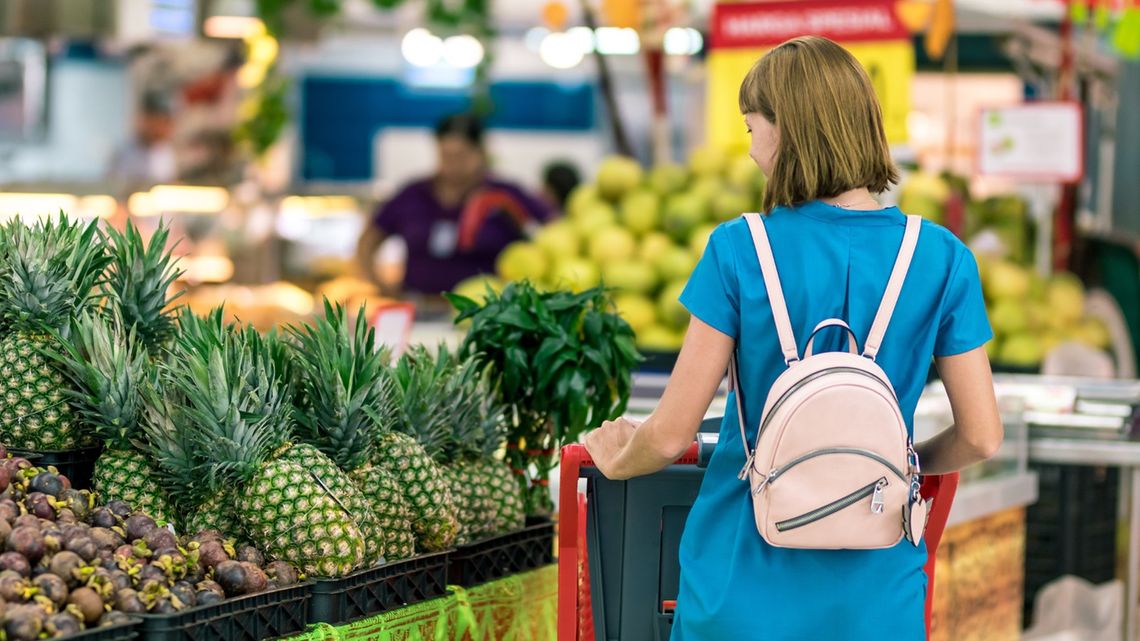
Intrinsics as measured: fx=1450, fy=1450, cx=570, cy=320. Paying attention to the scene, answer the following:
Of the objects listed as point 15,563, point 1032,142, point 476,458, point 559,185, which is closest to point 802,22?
point 1032,142

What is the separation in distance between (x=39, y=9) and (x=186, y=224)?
181 centimetres

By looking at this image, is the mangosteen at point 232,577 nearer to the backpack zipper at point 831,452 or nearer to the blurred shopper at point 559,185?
the backpack zipper at point 831,452

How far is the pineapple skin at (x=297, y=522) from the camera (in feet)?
8.86

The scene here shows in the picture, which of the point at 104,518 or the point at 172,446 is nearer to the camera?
the point at 104,518

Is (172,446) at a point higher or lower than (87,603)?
higher

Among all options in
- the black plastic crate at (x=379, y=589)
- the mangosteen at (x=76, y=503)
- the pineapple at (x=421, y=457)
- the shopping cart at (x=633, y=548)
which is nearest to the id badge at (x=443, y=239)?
the pineapple at (x=421, y=457)

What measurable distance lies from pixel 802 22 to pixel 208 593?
4.22 metres

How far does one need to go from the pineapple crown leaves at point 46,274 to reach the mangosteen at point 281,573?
698 millimetres

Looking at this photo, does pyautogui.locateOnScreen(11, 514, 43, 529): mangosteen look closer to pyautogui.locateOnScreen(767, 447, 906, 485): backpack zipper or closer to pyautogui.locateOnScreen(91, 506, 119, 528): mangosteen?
pyautogui.locateOnScreen(91, 506, 119, 528): mangosteen

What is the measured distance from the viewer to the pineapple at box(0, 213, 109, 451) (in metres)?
2.87

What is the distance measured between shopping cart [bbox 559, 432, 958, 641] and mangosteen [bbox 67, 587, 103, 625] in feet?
2.83

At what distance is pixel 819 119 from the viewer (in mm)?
2379

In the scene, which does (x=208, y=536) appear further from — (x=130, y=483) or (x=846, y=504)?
(x=846, y=504)

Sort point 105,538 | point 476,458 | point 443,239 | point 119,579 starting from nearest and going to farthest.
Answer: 1. point 119,579
2. point 105,538
3. point 476,458
4. point 443,239
